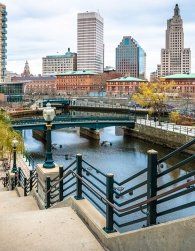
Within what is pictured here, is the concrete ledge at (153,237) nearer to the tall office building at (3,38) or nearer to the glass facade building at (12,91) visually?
the glass facade building at (12,91)

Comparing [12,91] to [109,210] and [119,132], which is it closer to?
[119,132]

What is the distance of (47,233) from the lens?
636 cm

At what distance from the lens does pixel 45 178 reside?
993 cm

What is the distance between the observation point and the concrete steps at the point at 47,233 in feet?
19.1

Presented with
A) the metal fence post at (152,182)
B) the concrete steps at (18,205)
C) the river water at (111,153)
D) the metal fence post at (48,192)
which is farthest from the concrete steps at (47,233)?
the river water at (111,153)

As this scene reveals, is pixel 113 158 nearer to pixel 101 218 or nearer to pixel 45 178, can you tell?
pixel 45 178


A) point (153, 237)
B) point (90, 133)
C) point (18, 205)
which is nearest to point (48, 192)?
point (18, 205)

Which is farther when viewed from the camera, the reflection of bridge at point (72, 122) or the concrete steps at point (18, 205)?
the reflection of bridge at point (72, 122)

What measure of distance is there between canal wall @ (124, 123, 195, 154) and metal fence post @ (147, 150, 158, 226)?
38.1 metres

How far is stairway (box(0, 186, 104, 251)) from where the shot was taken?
5.83 meters

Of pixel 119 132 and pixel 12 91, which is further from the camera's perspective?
pixel 12 91

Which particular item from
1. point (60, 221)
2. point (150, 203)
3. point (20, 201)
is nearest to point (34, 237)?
point (60, 221)

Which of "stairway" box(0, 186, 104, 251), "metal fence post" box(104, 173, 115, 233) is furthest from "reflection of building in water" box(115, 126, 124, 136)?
"metal fence post" box(104, 173, 115, 233)

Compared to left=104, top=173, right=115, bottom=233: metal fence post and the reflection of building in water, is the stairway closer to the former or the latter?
left=104, top=173, right=115, bottom=233: metal fence post
